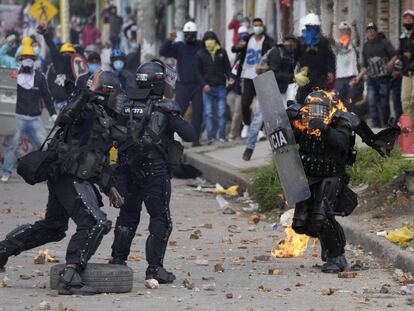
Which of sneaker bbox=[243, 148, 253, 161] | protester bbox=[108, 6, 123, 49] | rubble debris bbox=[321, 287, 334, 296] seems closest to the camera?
rubble debris bbox=[321, 287, 334, 296]

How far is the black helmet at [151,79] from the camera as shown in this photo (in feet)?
39.3

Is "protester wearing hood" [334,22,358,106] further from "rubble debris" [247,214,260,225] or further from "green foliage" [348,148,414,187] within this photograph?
"rubble debris" [247,214,260,225]

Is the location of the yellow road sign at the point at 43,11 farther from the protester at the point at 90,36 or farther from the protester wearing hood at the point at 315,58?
the protester wearing hood at the point at 315,58

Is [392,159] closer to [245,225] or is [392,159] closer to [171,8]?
[245,225]

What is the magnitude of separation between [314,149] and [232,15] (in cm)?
2566

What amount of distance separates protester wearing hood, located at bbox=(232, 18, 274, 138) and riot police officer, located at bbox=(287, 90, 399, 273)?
376 inches

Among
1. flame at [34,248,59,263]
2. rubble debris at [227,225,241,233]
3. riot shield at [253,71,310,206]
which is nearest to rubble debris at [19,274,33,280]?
flame at [34,248,59,263]

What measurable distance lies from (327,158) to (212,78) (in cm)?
1247

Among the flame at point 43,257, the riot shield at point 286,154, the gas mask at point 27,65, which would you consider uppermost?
the riot shield at point 286,154

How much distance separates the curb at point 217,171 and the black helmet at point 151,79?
7.09 m

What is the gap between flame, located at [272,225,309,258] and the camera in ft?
44.9

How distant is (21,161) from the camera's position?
11555mm

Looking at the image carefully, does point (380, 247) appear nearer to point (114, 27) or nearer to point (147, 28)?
point (147, 28)

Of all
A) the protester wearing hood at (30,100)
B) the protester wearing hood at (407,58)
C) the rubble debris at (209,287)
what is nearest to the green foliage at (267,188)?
the protester wearing hood at (407,58)
